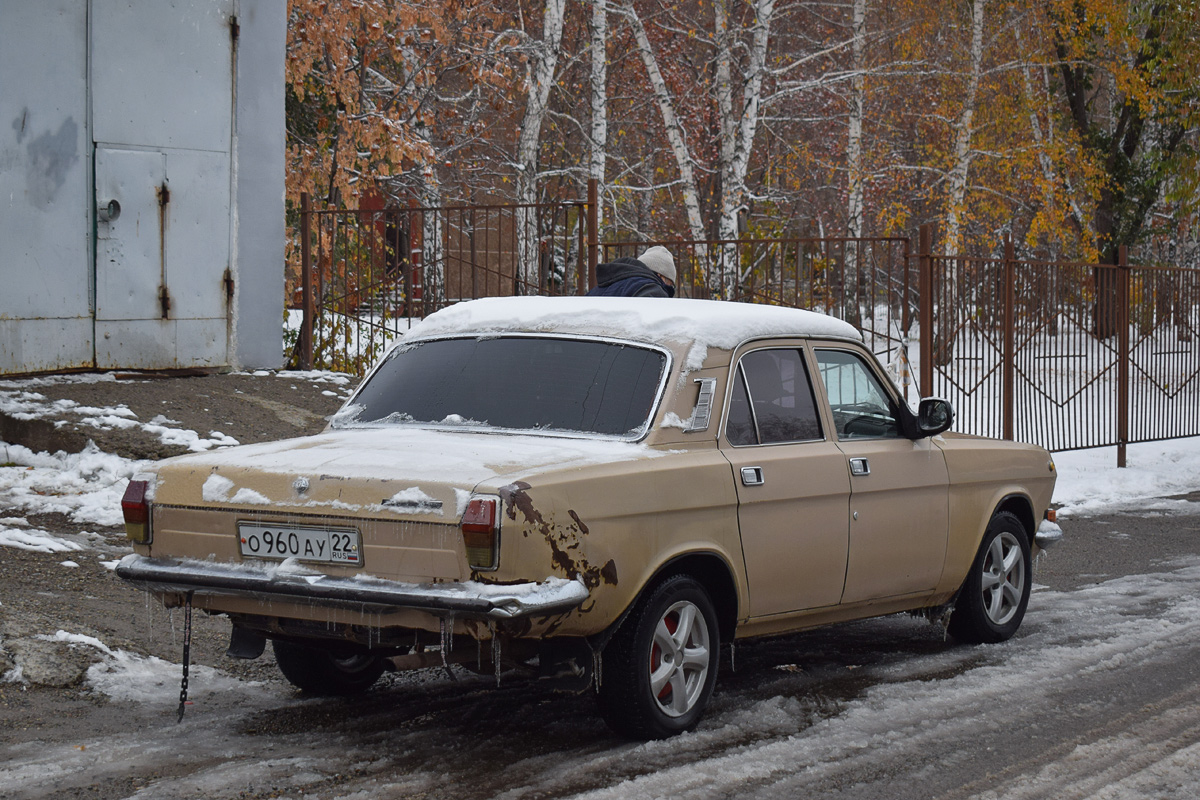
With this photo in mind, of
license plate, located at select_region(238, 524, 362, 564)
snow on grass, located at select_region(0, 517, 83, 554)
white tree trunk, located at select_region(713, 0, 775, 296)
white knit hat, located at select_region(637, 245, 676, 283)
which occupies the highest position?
white tree trunk, located at select_region(713, 0, 775, 296)

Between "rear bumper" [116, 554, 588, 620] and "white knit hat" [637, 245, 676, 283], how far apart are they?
4.91 metres

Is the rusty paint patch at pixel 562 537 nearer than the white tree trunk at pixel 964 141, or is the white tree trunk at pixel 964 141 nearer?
the rusty paint patch at pixel 562 537

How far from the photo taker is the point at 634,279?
8.55 m

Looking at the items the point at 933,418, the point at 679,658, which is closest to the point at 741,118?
the point at 933,418

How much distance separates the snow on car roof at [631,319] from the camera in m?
5.61

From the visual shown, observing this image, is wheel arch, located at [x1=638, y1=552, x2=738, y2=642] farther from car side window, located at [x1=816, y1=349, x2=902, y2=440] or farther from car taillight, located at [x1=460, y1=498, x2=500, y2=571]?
car side window, located at [x1=816, y1=349, x2=902, y2=440]

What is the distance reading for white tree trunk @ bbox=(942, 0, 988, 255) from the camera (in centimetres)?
2714

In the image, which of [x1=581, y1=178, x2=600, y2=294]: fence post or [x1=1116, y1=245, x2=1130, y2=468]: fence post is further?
[x1=1116, y1=245, x2=1130, y2=468]: fence post

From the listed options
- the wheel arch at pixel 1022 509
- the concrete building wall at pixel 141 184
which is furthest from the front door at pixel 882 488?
the concrete building wall at pixel 141 184

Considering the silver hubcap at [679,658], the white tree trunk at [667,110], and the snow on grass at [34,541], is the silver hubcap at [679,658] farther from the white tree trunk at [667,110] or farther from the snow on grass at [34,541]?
the white tree trunk at [667,110]

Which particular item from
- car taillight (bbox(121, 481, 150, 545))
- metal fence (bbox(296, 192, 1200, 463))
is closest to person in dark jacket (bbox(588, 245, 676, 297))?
metal fence (bbox(296, 192, 1200, 463))

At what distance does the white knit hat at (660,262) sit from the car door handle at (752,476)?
3994 millimetres

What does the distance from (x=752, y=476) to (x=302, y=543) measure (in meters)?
1.72

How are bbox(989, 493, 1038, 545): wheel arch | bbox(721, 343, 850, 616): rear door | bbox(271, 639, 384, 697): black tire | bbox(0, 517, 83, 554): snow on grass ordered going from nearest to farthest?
1. bbox(721, 343, 850, 616): rear door
2. bbox(271, 639, 384, 697): black tire
3. bbox(989, 493, 1038, 545): wheel arch
4. bbox(0, 517, 83, 554): snow on grass
